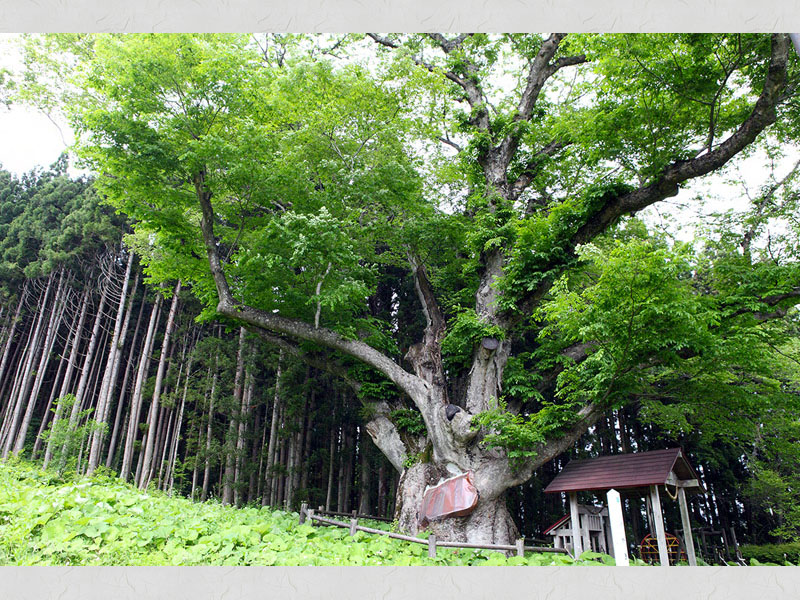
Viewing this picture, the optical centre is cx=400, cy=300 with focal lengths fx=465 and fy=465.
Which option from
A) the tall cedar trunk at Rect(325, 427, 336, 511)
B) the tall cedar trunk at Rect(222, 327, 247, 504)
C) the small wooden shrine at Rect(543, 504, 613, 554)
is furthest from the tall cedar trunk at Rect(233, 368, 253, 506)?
the small wooden shrine at Rect(543, 504, 613, 554)

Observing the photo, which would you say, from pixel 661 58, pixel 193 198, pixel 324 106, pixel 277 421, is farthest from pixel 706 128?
pixel 277 421

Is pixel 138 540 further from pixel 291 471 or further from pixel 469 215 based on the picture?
pixel 291 471

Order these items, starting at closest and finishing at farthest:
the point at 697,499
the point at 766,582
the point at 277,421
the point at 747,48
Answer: the point at 766,582 < the point at 747,48 < the point at 277,421 < the point at 697,499

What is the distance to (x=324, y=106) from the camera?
7.12 metres

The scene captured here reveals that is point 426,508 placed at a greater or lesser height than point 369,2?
A: lesser

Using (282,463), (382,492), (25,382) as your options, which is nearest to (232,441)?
(282,463)

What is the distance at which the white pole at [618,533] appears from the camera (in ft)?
8.78

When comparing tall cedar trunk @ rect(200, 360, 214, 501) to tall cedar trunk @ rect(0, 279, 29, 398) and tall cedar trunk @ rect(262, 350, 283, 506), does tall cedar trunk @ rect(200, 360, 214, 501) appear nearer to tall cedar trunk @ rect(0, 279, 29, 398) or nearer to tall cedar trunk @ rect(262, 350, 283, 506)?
tall cedar trunk @ rect(262, 350, 283, 506)

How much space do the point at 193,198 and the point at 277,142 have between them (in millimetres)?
1523

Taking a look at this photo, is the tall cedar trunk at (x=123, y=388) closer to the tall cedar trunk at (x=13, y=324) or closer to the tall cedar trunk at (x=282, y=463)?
the tall cedar trunk at (x=13, y=324)

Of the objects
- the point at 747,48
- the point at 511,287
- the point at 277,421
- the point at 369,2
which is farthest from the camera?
the point at 277,421

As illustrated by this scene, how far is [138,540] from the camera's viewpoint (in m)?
3.40

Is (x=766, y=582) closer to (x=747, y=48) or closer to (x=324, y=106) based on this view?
(x=747, y=48)

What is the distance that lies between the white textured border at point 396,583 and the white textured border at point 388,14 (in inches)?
127
